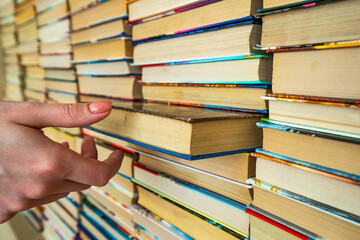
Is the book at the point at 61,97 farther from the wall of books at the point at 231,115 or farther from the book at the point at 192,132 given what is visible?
the book at the point at 192,132

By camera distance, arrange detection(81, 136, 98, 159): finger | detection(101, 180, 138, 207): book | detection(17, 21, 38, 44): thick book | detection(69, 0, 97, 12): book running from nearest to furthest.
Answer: detection(81, 136, 98, 159): finger
detection(101, 180, 138, 207): book
detection(69, 0, 97, 12): book
detection(17, 21, 38, 44): thick book

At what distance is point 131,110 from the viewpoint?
0.58 meters

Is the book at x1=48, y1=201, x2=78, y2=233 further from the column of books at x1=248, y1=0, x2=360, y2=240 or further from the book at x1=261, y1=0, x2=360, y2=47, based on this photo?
the book at x1=261, y1=0, x2=360, y2=47

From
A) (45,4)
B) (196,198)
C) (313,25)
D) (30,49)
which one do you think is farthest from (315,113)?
(30,49)

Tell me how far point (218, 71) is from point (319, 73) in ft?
0.72

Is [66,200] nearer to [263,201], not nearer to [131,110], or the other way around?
[131,110]

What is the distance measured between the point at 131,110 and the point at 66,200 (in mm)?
986

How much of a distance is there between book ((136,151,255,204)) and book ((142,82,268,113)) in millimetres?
101

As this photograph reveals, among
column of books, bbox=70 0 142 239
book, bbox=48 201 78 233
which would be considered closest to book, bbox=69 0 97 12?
column of books, bbox=70 0 142 239

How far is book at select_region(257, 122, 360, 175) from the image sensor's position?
414 millimetres

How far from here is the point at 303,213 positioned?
48 centimetres

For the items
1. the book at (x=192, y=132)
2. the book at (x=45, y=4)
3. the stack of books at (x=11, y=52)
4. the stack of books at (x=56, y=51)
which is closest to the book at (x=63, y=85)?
the stack of books at (x=56, y=51)

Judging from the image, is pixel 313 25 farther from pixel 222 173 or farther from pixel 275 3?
pixel 222 173

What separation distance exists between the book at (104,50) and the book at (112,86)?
0.07 metres
